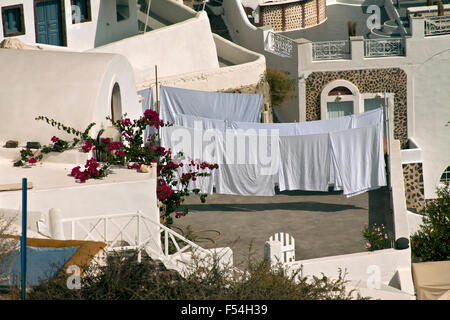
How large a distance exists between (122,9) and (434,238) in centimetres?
1334

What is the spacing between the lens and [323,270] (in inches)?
787

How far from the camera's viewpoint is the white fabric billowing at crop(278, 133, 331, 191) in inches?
969

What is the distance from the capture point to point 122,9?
30469 millimetres

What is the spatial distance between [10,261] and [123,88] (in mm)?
7598

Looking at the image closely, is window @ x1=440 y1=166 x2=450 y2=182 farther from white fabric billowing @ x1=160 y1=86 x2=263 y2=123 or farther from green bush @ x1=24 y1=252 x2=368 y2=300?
green bush @ x1=24 y1=252 x2=368 y2=300

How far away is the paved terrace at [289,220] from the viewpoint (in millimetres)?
21562

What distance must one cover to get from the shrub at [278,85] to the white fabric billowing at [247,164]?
21.9 ft

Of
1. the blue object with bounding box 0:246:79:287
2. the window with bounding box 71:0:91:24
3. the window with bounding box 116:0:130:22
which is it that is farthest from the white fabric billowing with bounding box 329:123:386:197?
the blue object with bounding box 0:246:79:287

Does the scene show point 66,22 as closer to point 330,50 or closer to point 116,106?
point 116,106

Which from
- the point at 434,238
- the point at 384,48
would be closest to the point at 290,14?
the point at 384,48

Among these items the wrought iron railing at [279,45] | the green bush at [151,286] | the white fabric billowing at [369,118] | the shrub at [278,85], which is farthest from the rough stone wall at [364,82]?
the green bush at [151,286]

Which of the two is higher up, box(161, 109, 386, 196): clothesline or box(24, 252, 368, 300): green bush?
box(161, 109, 386, 196): clothesline

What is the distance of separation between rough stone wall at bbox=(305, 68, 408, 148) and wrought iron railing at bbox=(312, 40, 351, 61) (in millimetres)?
522

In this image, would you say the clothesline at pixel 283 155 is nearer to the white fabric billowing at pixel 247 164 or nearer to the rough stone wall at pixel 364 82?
the white fabric billowing at pixel 247 164
